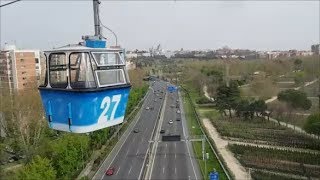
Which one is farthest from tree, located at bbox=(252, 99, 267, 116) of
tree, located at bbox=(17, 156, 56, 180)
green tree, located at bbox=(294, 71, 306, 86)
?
tree, located at bbox=(17, 156, 56, 180)

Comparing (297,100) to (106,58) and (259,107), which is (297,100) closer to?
(259,107)

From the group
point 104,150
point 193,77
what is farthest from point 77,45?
point 193,77

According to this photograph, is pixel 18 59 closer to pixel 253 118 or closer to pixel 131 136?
pixel 131 136

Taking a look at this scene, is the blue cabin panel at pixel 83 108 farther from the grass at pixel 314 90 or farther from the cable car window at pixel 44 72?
the grass at pixel 314 90

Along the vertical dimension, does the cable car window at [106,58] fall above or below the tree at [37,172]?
above

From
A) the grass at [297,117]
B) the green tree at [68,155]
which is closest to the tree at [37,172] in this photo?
the green tree at [68,155]

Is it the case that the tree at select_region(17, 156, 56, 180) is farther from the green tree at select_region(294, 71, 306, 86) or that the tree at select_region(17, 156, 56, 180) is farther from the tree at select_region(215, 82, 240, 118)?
the green tree at select_region(294, 71, 306, 86)

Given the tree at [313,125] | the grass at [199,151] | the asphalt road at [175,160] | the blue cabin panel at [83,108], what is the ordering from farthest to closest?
the tree at [313,125], the grass at [199,151], the asphalt road at [175,160], the blue cabin panel at [83,108]
